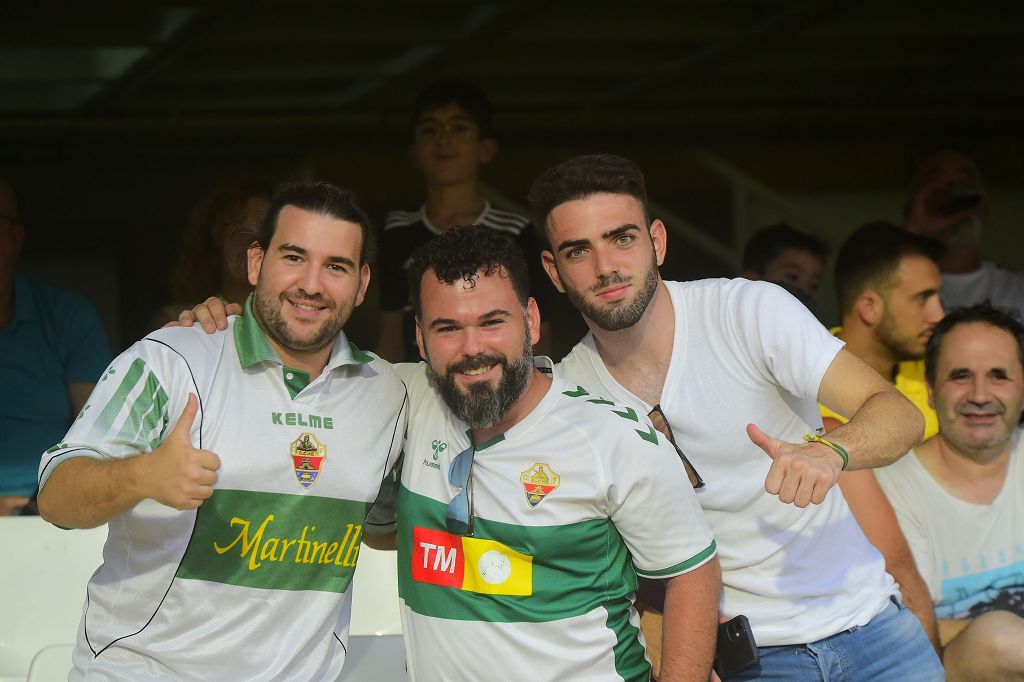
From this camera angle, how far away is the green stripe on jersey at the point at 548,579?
2.19 meters

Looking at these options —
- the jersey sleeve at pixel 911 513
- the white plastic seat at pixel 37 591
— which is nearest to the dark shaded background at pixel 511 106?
the jersey sleeve at pixel 911 513

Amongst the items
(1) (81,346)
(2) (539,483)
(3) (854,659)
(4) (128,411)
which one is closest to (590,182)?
(2) (539,483)

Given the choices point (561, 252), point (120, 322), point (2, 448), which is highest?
point (120, 322)

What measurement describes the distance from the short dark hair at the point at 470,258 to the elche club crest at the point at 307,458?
1.10ft

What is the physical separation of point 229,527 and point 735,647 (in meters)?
1.02

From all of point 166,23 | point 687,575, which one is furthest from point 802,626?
point 166,23

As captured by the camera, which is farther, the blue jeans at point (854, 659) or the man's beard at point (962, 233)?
the man's beard at point (962, 233)

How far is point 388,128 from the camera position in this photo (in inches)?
241

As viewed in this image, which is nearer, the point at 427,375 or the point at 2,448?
the point at 427,375

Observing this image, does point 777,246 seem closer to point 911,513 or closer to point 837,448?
point 911,513

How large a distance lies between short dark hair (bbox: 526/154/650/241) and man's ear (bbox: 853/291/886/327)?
1.47m

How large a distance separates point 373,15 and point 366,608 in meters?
2.49

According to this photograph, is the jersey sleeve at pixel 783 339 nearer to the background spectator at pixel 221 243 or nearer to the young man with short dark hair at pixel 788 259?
the background spectator at pixel 221 243

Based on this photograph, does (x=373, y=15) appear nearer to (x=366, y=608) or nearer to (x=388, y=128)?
(x=388, y=128)
